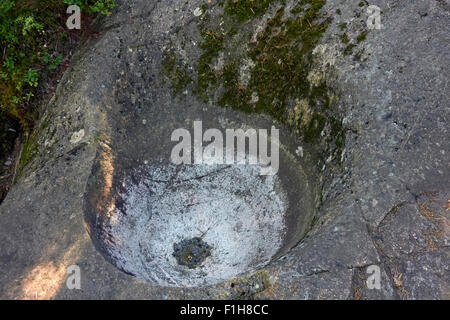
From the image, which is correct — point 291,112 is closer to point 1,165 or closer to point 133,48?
point 133,48

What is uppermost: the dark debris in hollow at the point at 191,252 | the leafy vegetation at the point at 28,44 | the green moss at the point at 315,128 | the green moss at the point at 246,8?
the leafy vegetation at the point at 28,44

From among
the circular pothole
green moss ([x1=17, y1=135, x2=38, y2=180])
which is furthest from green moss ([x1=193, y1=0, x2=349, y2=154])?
green moss ([x1=17, y1=135, x2=38, y2=180])

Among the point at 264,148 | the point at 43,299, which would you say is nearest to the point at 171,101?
the point at 264,148

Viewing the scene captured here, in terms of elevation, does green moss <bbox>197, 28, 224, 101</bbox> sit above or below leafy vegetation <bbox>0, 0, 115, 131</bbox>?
below

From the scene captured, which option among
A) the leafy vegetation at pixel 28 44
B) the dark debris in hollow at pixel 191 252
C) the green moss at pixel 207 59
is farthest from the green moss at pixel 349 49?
the leafy vegetation at pixel 28 44

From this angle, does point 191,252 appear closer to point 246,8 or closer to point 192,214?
point 192,214

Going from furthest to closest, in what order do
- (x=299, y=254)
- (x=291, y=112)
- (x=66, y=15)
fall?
(x=66, y=15)
(x=291, y=112)
(x=299, y=254)

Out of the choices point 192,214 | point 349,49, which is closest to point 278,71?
point 349,49

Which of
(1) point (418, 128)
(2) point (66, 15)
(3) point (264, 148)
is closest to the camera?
(1) point (418, 128)

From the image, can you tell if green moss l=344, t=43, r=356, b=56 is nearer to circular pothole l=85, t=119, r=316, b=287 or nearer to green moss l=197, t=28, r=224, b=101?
circular pothole l=85, t=119, r=316, b=287

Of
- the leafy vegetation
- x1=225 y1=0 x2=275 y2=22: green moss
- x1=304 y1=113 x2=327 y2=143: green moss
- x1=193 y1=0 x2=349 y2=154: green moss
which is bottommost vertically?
x1=304 y1=113 x2=327 y2=143: green moss

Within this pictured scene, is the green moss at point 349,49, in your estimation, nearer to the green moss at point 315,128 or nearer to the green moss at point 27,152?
the green moss at point 315,128
